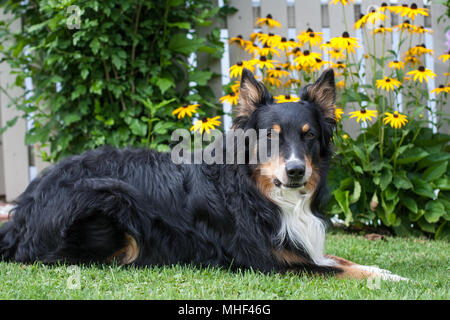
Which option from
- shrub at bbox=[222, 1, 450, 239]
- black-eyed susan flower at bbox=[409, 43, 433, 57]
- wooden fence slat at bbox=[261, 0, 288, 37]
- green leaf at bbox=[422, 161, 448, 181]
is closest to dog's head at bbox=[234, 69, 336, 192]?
shrub at bbox=[222, 1, 450, 239]

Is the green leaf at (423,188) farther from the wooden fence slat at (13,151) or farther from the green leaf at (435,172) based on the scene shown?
the wooden fence slat at (13,151)

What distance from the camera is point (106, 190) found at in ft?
11.4

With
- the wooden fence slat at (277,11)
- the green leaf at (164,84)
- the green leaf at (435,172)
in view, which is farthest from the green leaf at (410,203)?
the green leaf at (164,84)

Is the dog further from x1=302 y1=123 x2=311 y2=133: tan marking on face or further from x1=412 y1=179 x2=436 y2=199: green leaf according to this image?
x1=412 y1=179 x2=436 y2=199: green leaf

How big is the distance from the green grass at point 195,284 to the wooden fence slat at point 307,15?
11.1 feet

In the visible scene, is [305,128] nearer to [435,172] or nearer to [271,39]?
[271,39]

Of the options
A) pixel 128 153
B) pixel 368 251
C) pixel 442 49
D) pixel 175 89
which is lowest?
pixel 368 251

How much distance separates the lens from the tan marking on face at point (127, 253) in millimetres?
3553

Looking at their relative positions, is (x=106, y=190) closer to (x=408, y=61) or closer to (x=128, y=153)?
(x=128, y=153)

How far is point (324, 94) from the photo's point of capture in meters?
3.65

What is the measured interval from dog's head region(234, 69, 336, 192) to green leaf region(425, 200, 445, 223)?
1.99 m

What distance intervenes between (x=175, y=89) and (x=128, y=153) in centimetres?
232

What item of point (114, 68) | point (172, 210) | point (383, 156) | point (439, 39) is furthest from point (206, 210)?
point (439, 39)

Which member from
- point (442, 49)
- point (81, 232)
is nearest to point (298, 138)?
point (81, 232)
